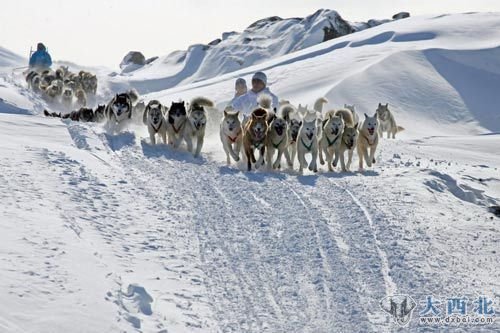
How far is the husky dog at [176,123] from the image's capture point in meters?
11.0

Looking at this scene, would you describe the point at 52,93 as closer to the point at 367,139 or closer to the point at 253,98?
the point at 253,98

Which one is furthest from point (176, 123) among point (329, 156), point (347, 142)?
point (347, 142)

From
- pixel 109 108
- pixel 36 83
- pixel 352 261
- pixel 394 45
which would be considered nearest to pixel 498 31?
pixel 394 45

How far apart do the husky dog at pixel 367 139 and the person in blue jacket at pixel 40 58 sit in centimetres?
1688

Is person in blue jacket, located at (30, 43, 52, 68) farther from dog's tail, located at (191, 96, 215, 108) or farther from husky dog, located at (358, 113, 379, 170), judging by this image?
husky dog, located at (358, 113, 379, 170)

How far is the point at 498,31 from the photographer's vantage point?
31344 mm

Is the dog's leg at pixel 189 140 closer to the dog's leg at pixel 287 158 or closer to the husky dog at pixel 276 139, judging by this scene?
the husky dog at pixel 276 139

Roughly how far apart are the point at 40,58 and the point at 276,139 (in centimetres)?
1725

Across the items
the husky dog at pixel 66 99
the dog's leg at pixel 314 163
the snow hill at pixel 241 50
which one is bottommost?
the dog's leg at pixel 314 163

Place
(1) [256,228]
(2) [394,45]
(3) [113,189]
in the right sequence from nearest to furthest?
1. (1) [256,228]
2. (3) [113,189]
3. (2) [394,45]

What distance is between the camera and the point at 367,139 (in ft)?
34.9

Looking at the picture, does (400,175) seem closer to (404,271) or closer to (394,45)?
(404,271)

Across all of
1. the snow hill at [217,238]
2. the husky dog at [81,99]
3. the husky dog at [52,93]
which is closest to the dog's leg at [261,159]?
the snow hill at [217,238]

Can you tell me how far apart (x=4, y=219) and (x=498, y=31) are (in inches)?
1135
